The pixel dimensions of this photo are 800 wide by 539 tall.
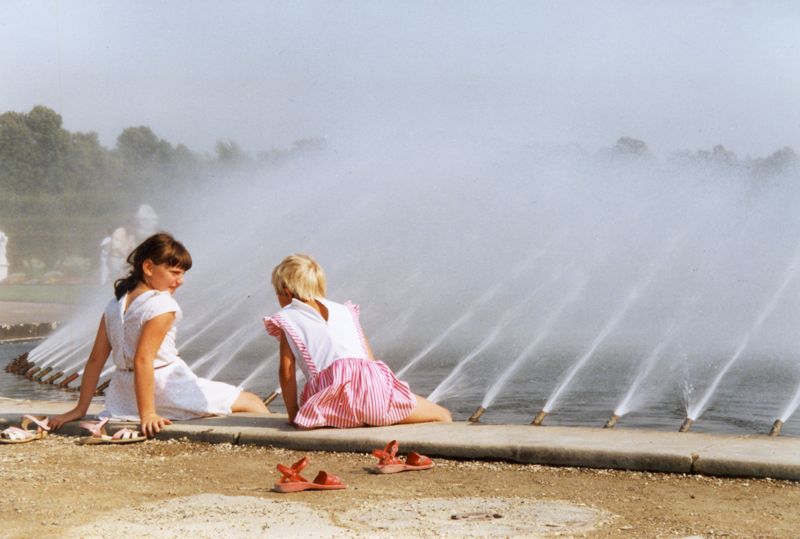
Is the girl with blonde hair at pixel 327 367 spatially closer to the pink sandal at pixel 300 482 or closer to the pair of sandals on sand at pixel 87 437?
the pair of sandals on sand at pixel 87 437

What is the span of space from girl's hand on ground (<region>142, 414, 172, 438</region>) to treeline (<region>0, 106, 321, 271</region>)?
43.1m

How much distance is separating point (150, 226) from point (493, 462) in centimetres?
3368

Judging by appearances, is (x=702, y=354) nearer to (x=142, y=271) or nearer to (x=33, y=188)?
(x=142, y=271)

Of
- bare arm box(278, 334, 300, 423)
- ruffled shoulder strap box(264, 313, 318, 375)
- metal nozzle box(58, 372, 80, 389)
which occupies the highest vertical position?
ruffled shoulder strap box(264, 313, 318, 375)

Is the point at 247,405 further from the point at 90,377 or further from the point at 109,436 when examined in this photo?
the point at 109,436

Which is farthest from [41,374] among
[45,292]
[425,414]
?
Result: [45,292]

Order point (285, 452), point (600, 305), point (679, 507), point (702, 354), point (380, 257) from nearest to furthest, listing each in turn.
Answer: point (679, 507) → point (285, 452) → point (702, 354) → point (600, 305) → point (380, 257)

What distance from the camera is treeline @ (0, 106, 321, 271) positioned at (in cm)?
5275

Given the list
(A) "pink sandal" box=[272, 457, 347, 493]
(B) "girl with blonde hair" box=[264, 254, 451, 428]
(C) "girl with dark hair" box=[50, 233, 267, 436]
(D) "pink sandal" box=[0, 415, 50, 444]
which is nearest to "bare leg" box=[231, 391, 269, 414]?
(C) "girl with dark hair" box=[50, 233, 267, 436]

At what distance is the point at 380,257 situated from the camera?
20.9 metres

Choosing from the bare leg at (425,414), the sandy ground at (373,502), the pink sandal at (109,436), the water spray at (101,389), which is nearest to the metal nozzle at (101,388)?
the water spray at (101,389)

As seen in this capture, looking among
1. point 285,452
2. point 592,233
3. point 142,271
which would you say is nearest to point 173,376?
point 142,271

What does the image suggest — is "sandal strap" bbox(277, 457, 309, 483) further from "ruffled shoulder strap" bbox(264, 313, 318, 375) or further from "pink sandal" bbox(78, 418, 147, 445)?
"pink sandal" bbox(78, 418, 147, 445)

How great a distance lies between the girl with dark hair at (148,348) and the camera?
8344 millimetres
